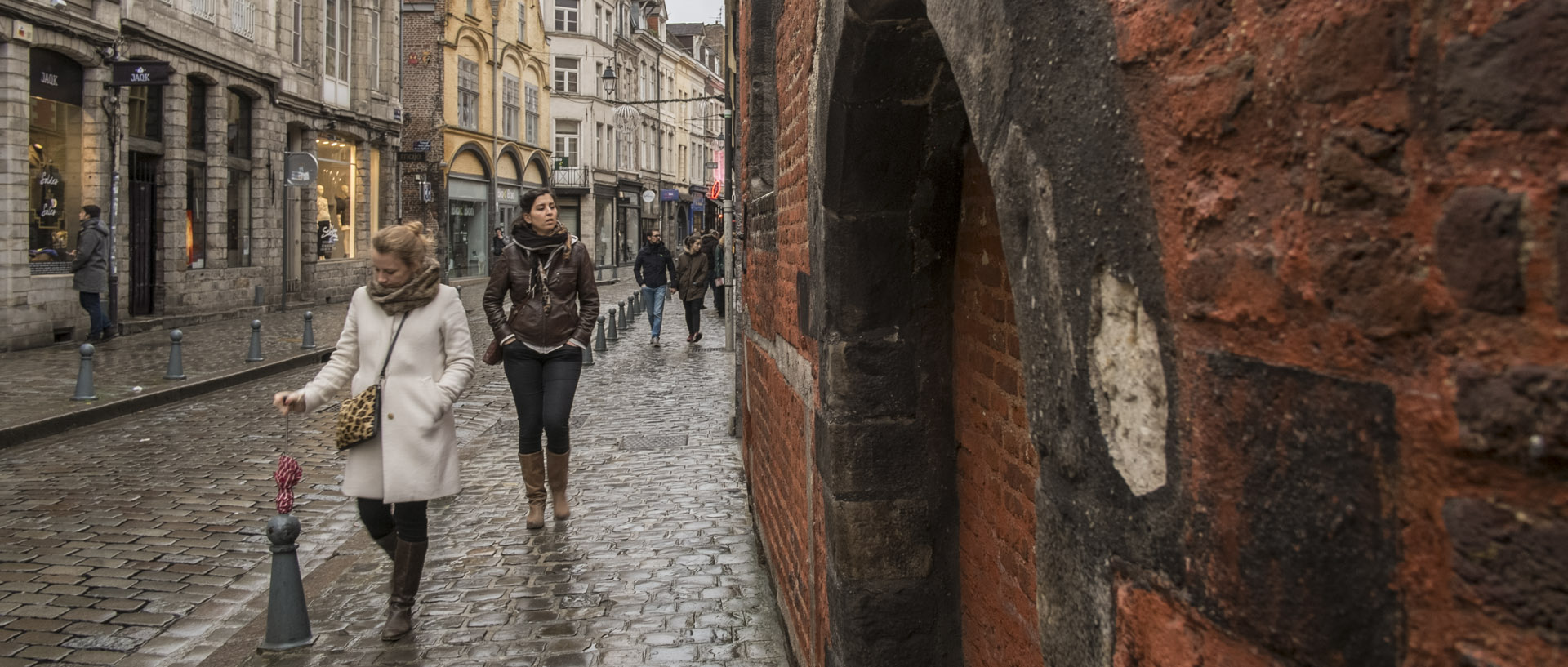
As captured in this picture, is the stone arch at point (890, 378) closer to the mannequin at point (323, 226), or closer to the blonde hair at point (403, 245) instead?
the blonde hair at point (403, 245)

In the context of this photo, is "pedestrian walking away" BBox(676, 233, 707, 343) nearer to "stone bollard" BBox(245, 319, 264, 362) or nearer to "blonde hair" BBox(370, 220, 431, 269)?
"stone bollard" BBox(245, 319, 264, 362)

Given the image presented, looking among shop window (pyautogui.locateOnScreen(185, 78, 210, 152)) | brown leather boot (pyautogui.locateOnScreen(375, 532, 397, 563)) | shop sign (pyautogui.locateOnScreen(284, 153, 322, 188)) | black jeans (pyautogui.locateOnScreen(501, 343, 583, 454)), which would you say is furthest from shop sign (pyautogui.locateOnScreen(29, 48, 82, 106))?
brown leather boot (pyautogui.locateOnScreen(375, 532, 397, 563))

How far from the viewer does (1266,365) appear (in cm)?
110

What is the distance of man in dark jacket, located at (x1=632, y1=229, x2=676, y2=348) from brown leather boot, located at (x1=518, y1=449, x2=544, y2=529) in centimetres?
1165

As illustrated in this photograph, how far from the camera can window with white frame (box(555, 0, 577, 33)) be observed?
5356 cm

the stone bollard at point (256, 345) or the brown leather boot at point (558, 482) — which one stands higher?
the stone bollard at point (256, 345)

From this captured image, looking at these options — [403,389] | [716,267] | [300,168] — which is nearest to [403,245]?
[403,389]

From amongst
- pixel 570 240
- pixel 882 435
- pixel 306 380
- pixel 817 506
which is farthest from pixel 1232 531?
pixel 306 380

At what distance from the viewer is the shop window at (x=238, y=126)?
76.2 feet

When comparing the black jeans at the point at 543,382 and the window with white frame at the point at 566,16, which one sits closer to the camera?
the black jeans at the point at 543,382

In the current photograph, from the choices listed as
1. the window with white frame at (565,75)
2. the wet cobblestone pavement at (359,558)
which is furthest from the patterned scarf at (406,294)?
the window with white frame at (565,75)

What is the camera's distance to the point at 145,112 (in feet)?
66.4

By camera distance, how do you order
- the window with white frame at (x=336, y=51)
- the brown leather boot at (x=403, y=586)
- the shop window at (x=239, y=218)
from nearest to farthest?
the brown leather boot at (x=403, y=586), the shop window at (x=239, y=218), the window with white frame at (x=336, y=51)

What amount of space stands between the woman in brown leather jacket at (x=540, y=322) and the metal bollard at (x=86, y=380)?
20.1 feet
